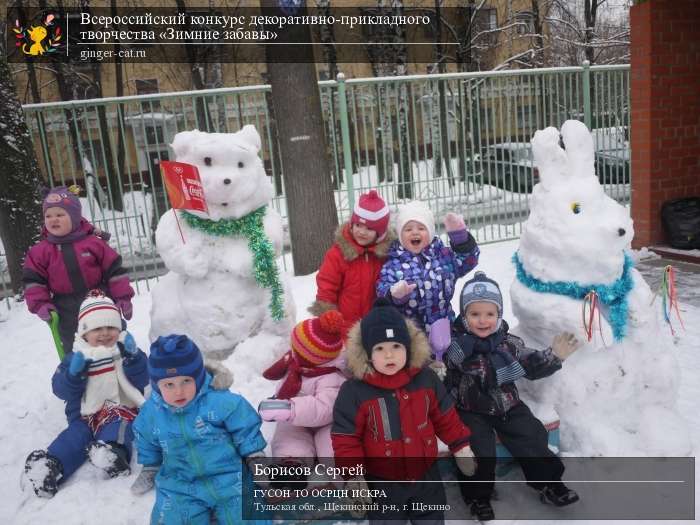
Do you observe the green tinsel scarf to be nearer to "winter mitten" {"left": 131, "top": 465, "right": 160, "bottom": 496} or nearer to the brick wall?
"winter mitten" {"left": 131, "top": 465, "right": 160, "bottom": 496}

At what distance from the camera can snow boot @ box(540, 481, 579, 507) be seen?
2691 millimetres

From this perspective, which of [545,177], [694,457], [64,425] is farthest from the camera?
[64,425]

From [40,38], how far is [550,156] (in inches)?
308

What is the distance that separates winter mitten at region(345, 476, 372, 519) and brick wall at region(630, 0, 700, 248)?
19.4 feet

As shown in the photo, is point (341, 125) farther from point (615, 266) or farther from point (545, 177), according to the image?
point (615, 266)

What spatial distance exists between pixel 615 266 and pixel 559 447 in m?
1.02

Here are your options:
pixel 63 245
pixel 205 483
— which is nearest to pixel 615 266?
pixel 205 483

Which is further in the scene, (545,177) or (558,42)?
(558,42)

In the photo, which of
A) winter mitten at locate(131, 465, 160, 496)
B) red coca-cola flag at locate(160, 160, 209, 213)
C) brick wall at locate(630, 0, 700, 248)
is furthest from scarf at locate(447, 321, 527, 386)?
brick wall at locate(630, 0, 700, 248)

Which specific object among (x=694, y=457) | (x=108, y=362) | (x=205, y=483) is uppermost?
(x=108, y=362)

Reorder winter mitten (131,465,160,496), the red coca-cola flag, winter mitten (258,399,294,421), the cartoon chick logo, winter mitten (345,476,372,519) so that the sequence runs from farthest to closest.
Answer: the cartoon chick logo < the red coca-cola flag < winter mitten (131,465,160,496) < winter mitten (258,399,294,421) < winter mitten (345,476,372,519)

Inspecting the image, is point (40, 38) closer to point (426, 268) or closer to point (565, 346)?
point (426, 268)

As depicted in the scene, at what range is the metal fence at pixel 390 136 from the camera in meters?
6.89

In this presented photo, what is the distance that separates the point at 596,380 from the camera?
10.2 ft
